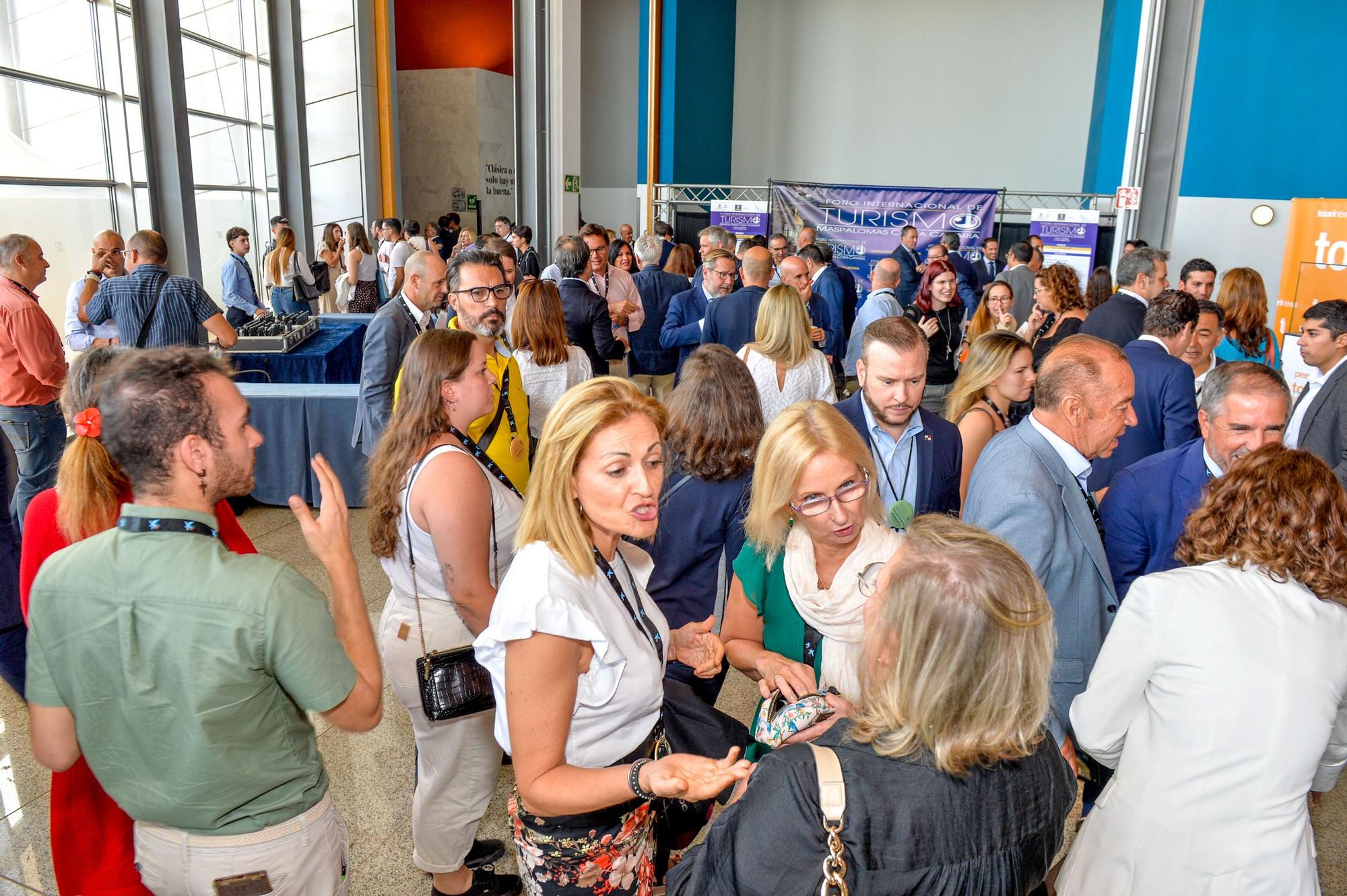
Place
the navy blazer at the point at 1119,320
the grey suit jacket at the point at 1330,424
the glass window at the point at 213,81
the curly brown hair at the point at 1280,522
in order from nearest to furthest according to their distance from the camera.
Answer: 1. the curly brown hair at the point at 1280,522
2. the grey suit jacket at the point at 1330,424
3. the navy blazer at the point at 1119,320
4. the glass window at the point at 213,81

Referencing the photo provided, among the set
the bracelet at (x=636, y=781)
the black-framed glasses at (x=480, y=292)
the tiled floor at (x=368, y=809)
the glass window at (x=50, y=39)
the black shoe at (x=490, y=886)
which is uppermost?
the glass window at (x=50, y=39)

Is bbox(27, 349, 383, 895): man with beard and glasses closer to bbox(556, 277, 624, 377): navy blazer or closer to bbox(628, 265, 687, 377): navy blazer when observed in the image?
bbox(556, 277, 624, 377): navy blazer

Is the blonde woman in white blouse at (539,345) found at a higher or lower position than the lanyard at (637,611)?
higher

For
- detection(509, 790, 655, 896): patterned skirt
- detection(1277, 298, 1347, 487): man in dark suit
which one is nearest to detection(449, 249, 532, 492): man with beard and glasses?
detection(509, 790, 655, 896): patterned skirt

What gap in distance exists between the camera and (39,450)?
182 inches

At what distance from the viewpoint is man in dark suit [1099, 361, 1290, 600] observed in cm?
249

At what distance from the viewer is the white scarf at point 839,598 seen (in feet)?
6.41

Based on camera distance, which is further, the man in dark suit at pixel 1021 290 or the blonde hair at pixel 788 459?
the man in dark suit at pixel 1021 290

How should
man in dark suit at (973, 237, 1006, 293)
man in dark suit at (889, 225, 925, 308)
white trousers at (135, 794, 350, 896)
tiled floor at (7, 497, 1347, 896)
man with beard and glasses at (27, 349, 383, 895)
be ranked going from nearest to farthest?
1. man with beard and glasses at (27, 349, 383, 895)
2. white trousers at (135, 794, 350, 896)
3. tiled floor at (7, 497, 1347, 896)
4. man in dark suit at (889, 225, 925, 308)
5. man in dark suit at (973, 237, 1006, 293)

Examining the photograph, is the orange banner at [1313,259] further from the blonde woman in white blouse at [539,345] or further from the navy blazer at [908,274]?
the blonde woman in white blouse at [539,345]

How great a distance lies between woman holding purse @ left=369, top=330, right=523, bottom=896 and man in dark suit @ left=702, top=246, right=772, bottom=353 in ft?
11.1

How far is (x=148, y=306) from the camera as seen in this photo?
15.9 ft

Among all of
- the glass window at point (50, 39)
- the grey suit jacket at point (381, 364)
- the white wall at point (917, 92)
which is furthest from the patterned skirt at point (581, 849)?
the white wall at point (917, 92)

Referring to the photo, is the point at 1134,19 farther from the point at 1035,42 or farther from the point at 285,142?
the point at 285,142
